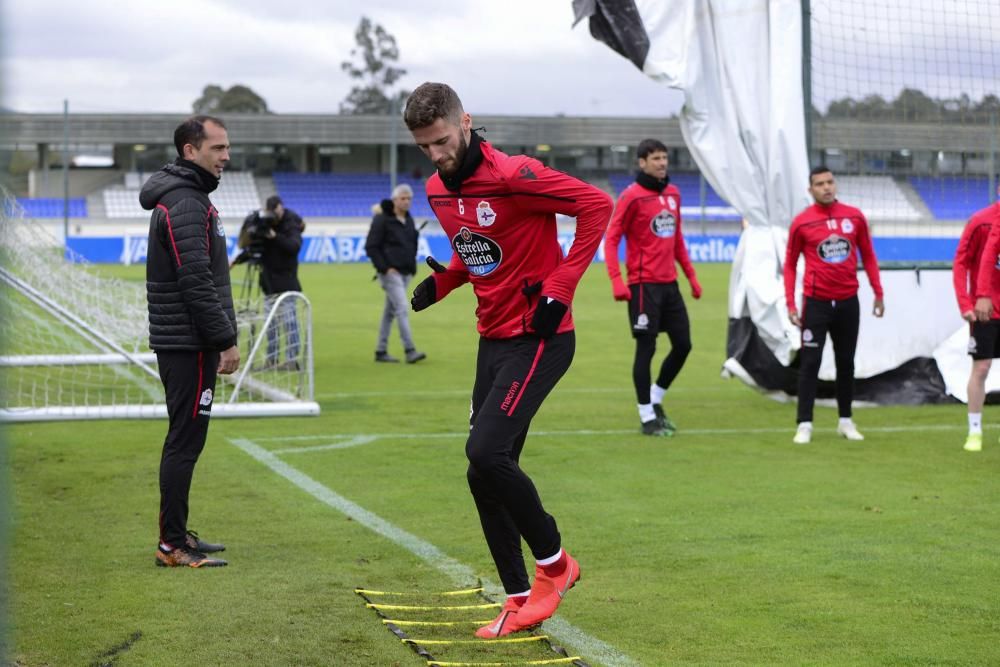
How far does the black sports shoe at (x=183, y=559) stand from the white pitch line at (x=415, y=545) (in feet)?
3.20

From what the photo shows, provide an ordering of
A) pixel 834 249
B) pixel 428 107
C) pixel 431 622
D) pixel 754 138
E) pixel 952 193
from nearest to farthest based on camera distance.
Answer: pixel 428 107 → pixel 431 622 → pixel 834 249 → pixel 754 138 → pixel 952 193

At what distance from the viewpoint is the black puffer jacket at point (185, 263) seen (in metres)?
6.39

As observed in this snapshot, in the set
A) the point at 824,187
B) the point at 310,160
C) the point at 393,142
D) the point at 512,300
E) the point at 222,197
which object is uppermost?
the point at 393,142

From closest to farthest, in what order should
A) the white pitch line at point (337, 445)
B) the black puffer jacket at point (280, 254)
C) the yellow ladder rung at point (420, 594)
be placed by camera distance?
the yellow ladder rung at point (420, 594) < the white pitch line at point (337, 445) < the black puffer jacket at point (280, 254)

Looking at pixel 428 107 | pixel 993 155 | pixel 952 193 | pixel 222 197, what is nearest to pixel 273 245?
pixel 952 193

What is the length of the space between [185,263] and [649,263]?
521cm

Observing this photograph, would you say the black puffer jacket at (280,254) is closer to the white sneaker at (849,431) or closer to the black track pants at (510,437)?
the white sneaker at (849,431)

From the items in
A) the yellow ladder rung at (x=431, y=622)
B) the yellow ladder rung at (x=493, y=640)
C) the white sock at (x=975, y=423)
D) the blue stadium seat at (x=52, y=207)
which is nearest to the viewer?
the yellow ladder rung at (x=493, y=640)

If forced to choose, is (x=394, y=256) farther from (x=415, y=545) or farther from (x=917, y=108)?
(x=415, y=545)

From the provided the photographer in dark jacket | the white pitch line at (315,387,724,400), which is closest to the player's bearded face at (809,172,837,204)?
the white pitch line at (315,387,724,400)

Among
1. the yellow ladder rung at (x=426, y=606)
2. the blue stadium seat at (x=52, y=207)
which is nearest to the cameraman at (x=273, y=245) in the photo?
the yellow ladder rung at (x=426, y=606)

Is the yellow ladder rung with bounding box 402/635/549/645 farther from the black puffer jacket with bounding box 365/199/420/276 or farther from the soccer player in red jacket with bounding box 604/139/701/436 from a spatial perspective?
the black puffer jacket with bounding box 365/199/420/276

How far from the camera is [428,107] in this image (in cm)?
488

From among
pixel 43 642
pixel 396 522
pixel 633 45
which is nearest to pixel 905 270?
pixel 633 45
